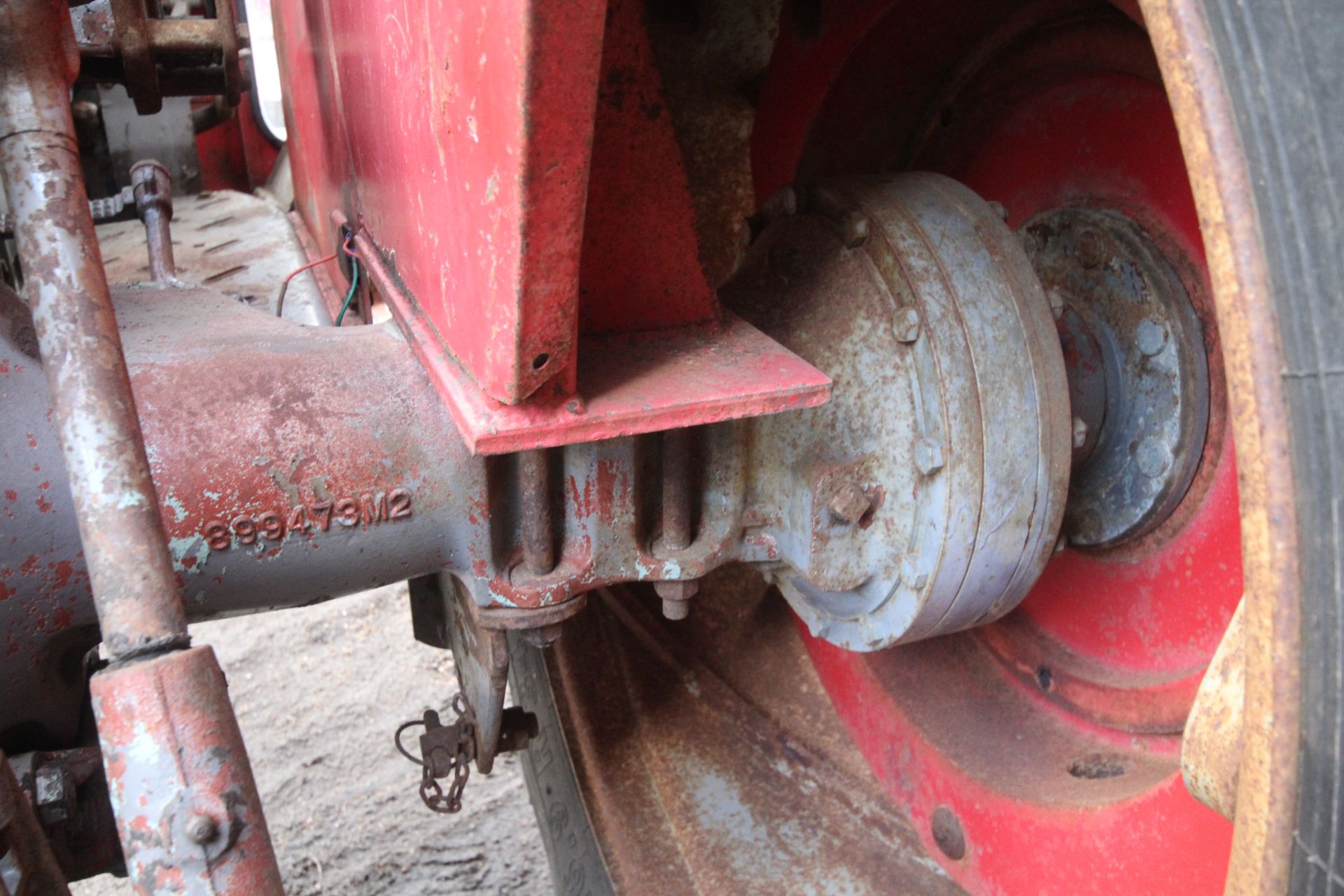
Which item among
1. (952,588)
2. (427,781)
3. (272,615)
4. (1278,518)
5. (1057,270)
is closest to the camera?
(1278,518)

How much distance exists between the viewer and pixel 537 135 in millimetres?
504

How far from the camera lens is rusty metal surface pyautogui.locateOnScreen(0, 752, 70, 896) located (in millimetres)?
593

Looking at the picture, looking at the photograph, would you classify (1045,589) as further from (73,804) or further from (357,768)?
(357,768)

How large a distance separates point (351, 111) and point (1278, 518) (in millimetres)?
1019

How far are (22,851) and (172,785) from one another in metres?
0.18

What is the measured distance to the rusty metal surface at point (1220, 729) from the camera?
1.68 ft

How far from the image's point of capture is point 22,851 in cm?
61

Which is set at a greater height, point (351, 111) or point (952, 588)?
point (351, 111)

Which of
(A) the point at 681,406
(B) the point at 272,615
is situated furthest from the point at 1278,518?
(B) the point at 272,615

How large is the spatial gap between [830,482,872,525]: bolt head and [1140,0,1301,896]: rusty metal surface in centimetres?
47

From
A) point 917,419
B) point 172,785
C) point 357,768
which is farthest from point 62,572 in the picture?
point 357,768

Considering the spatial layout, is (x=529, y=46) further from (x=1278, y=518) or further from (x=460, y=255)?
(x=1278, y=518)

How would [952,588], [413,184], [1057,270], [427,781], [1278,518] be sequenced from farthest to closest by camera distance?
1. [427,781]
2. [1057,270]
3. [952,588]
4. [413,184]
5. [1278,518]

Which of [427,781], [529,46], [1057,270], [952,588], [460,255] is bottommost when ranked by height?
[427,781]
